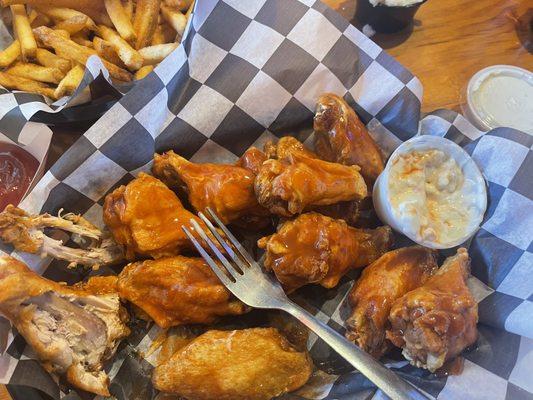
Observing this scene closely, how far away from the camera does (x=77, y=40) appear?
2.65 meters

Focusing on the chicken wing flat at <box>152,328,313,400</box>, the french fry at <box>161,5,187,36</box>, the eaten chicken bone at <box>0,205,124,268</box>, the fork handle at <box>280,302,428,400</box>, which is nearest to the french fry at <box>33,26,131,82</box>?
the french fry at <box>161,5,187,36</box>

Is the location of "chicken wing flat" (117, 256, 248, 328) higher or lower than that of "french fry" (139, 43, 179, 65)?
lower

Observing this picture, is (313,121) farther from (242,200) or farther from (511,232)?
(511,232)

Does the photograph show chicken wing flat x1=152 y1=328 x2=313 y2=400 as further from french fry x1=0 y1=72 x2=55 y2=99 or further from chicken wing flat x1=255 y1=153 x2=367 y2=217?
french fry x1=0 y1=72 x2=55 y2=99

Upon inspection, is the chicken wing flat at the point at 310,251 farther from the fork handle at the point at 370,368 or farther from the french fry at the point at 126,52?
the french fry at the point at 126,52

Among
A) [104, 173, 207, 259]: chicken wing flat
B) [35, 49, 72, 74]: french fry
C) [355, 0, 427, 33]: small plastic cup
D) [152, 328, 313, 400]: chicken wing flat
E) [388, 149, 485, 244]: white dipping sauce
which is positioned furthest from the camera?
[355, 0, 427, 33]: small plastic cup

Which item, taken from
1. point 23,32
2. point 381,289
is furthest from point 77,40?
point 381,289

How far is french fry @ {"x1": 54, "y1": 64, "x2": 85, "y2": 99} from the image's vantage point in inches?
94.3

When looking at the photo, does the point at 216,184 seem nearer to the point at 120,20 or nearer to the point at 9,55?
the point at 120,20

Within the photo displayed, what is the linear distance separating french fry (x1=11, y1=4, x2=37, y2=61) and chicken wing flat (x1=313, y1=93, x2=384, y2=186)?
1.46 meters

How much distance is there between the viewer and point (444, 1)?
314 centimetres

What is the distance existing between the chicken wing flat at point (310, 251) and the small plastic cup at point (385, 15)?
135cm

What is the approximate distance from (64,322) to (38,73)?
128cm

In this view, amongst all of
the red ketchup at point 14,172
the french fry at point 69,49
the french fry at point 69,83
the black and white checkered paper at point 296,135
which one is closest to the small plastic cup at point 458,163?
the black and white checkered paper at point 296,135
